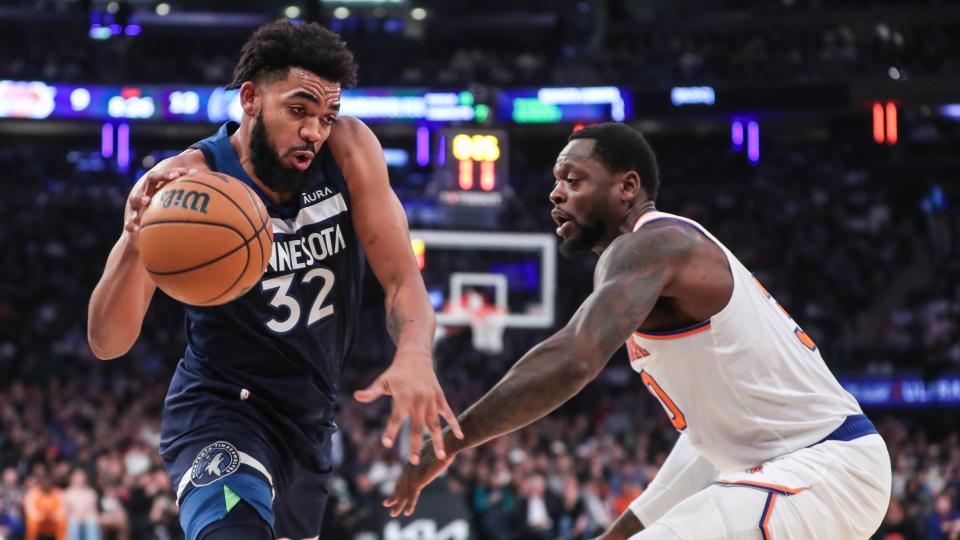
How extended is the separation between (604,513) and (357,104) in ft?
37.0

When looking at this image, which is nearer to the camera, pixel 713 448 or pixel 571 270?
pixel 713 448

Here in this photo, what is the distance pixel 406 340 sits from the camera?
11.3ft

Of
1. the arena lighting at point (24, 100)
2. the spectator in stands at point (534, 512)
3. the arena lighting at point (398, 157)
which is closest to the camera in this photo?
the spectator in stands at point (534, 512)

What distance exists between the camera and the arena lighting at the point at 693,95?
22.6 m

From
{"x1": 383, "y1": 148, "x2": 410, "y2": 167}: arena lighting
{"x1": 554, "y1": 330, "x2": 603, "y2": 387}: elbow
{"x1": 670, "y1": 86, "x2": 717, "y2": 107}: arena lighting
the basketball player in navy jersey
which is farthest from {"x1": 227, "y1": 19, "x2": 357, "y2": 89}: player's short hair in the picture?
{"x1": 383, "y1": 148, "x2": 410, "y2": 167}: arena lighting

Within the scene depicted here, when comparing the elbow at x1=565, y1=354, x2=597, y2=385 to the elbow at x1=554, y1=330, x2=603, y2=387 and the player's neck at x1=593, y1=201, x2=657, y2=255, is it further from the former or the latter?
the player's neck at x1=593, y1=201, x2=657, y2=255

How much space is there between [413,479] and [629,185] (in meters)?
1.24

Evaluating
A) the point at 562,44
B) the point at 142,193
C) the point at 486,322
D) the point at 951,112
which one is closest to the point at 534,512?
the point at 486,322

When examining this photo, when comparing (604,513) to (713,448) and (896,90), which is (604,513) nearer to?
(713,448)

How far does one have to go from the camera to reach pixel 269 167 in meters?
3.92

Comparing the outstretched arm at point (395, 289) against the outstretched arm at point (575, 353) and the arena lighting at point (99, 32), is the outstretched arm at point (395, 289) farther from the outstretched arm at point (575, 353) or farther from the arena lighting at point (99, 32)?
the arena lighting at point (99, 32)

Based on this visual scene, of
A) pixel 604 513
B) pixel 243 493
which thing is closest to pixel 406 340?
pixel 243 493

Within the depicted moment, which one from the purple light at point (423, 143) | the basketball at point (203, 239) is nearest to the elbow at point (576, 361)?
the basketball at point (203, 239)

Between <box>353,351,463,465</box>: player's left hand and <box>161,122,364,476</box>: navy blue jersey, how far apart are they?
0.81 m
